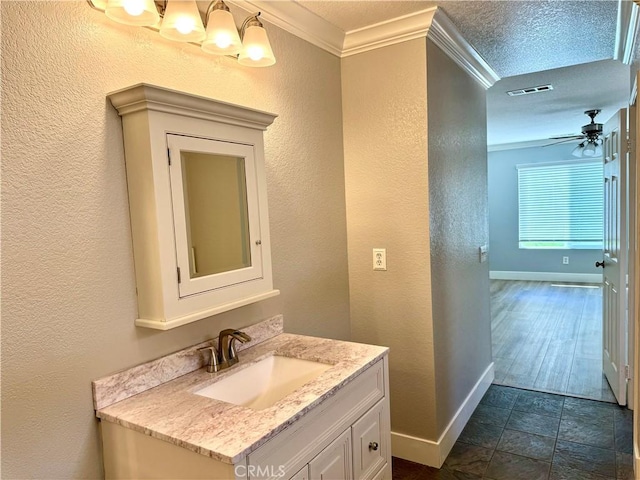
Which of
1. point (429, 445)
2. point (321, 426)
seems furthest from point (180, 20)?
point (429, 445)

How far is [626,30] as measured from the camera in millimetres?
2264

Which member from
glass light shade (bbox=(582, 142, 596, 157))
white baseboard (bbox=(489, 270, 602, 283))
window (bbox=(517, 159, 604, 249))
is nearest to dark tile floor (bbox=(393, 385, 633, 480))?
glass light shade (bbox=(582, 142, 596, 157))

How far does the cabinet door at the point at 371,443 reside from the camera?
154 cm

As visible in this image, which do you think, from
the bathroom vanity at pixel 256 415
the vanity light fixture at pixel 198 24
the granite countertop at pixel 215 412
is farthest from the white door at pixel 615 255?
the vanity light fixture at pixel 198 24

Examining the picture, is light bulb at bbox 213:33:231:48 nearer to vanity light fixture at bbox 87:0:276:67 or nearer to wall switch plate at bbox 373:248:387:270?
vanity light fixture at bbox 87:0:276:67

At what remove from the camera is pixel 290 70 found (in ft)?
6.63

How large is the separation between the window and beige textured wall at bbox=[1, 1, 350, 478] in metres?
6.89

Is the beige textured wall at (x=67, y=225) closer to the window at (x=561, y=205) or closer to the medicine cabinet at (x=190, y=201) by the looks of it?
the medicine cabinet at (x=190, y=201)

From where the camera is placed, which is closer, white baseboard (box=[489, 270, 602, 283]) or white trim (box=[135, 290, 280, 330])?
white trim (box=[135, 290, 280, 330])

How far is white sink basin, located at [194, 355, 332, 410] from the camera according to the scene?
1.57m

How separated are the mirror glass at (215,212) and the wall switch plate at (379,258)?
3.02 ft

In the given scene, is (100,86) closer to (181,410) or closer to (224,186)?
(224,186)

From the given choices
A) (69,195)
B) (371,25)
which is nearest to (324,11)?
(371,25)

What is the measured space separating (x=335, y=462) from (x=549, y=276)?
23.1 ft
